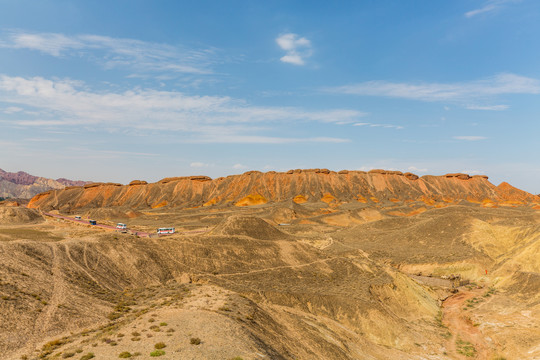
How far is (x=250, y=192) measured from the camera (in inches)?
6831

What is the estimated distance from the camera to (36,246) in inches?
1430

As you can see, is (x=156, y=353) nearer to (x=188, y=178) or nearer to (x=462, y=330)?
(x=462, y=330)

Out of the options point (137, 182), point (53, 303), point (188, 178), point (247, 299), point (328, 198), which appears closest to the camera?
point (53, 303)

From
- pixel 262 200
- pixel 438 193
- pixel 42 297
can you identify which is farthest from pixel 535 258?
pixel 438 193

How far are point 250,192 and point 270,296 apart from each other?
137815mm

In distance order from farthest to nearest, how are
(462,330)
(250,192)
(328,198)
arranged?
(250,192)
(328,198)
(462,330)

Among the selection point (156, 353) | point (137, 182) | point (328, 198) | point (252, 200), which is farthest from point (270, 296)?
point (137, 182)

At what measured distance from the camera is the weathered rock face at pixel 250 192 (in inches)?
6590

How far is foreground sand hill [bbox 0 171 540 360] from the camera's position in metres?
21.7

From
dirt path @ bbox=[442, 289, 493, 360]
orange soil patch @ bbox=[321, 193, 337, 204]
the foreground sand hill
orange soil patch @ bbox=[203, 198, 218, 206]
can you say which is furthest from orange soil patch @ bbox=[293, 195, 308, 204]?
dirt path @ bbox=[442, 289, 493, 360]

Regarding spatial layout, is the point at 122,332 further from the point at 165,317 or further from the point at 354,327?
the point at 354,327

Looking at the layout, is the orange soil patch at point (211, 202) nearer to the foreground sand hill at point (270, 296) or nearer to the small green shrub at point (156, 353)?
the foreground sand hill at point (270, 296)

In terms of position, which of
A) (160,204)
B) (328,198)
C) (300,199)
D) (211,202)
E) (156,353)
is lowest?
(156,353)

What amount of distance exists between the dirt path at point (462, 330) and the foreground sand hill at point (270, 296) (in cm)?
19
